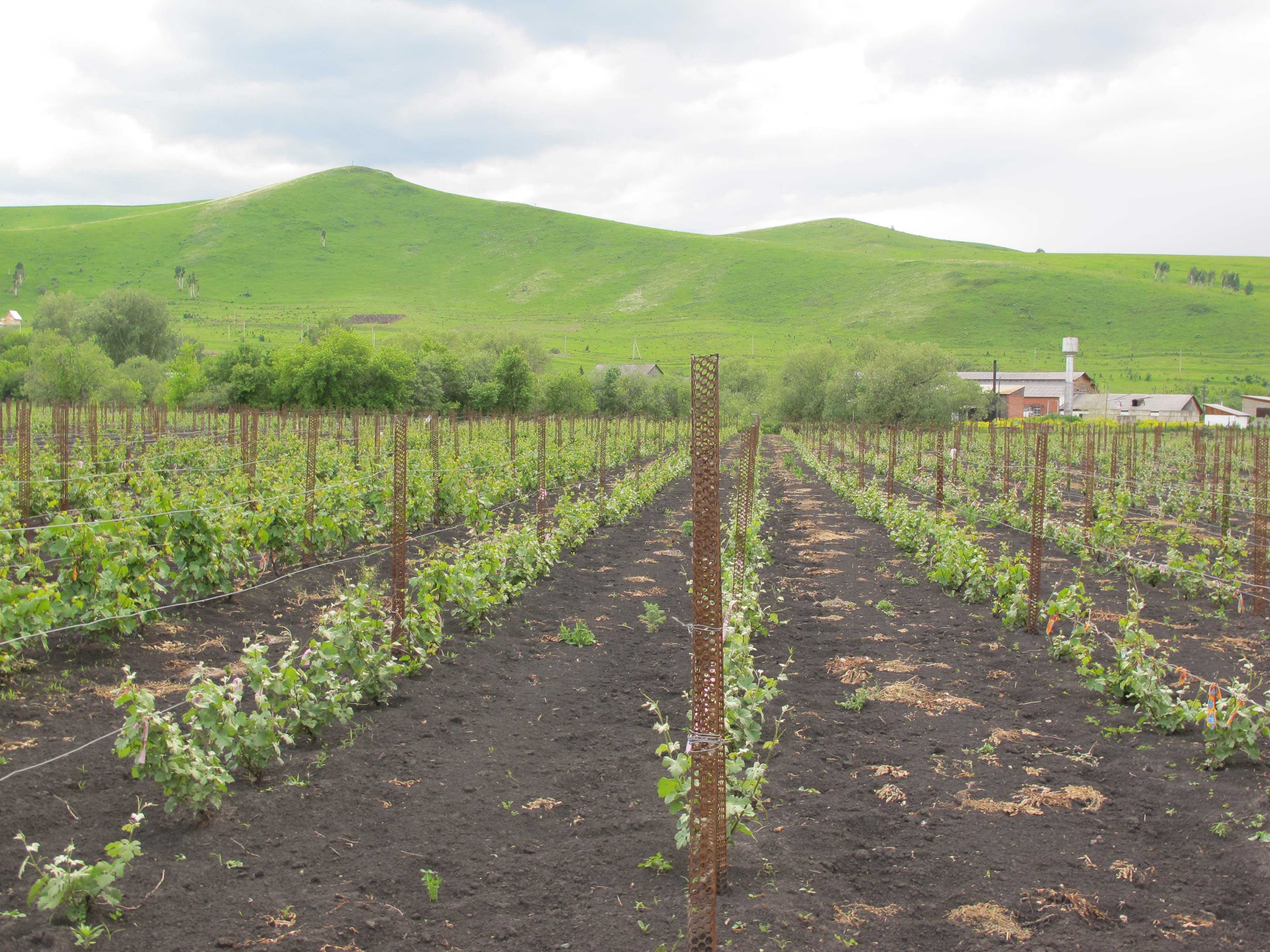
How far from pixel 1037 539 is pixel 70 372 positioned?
1864 inches

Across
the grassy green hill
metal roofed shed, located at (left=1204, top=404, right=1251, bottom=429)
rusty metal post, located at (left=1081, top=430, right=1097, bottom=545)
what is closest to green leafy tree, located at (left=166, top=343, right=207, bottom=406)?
rusty metal post, located at (left=1081, top=430, right=1097, bottom=545)

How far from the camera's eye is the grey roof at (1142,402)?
2704 inches

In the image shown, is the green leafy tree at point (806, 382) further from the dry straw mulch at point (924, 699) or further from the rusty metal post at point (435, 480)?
the dry straw mulch at point (924, 699)

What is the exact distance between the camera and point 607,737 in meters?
5.86

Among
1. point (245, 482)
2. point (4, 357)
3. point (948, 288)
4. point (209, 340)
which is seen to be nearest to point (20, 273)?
point (209, 340)

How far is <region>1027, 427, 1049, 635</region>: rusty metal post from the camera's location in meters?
8.39

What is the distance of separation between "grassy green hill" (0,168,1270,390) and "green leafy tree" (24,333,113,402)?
42.6m

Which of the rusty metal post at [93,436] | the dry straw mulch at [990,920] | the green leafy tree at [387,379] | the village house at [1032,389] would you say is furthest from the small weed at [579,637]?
the village house at [1032,389]

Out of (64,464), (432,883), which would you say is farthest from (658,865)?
(64,464)

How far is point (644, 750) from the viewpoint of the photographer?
561cm

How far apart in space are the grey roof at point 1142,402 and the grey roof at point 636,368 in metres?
35.3

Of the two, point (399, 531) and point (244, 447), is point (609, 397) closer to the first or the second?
point (244, 447)

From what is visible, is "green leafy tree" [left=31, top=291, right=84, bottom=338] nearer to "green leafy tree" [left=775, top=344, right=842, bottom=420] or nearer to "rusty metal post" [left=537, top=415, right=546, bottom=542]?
"green leafy tree" [left=775, top=344, right=842, bottom=420]

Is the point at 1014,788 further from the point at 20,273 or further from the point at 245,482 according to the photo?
the point at 20,273
